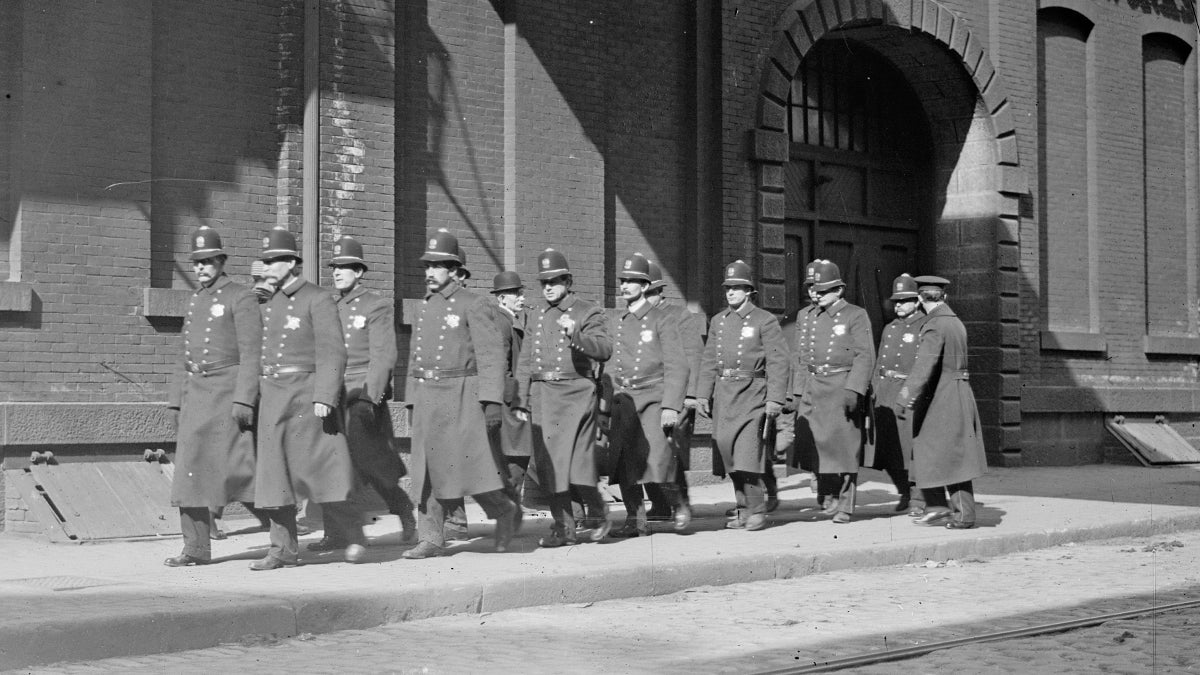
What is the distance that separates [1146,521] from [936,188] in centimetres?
765

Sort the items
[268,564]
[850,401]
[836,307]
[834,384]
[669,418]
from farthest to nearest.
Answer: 1. [836,307]
2. [834,384]
3. [850,401]
4. [669,418]
5. [268,564]

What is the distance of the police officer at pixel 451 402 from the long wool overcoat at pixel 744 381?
2428 millimetres

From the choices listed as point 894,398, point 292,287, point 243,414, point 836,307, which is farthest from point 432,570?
point 894,398

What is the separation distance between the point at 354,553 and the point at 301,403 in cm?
99

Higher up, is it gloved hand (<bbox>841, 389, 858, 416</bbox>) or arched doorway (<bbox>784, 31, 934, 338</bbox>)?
arched doorway (<bbox>784, 31, 934, 338</bbox>)

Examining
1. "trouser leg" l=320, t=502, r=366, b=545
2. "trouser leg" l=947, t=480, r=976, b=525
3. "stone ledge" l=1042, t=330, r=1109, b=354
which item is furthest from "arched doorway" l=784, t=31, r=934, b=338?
"trouser leg" l=320, t=502, r=366, b=545

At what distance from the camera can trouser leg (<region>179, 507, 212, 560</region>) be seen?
377 inches

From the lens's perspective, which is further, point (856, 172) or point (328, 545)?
point (856, 172)

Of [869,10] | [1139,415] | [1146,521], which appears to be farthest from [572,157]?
[1139,415]

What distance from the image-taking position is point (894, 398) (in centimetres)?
1362

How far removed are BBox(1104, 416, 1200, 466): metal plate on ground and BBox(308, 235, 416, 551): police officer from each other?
12.0 m

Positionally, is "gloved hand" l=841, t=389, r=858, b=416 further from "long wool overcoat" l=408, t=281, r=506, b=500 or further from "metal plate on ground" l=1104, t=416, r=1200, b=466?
"metal plate on ground" l=1104, t=416, r=1200, b=466

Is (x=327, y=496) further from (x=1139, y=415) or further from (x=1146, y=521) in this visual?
(x=1139, y=415)

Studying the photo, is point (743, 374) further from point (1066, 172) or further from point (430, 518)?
point (1066, 172)
